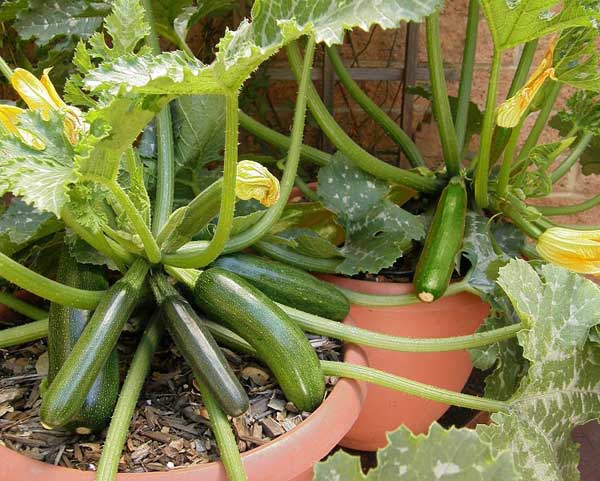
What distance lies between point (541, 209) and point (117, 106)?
84 cm

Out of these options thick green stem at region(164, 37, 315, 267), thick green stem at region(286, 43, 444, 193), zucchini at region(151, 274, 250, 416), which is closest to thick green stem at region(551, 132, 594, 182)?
thick green stem at region(286, 43, 444, 193)

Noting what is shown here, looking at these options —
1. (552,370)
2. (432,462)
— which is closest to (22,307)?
(432,462)

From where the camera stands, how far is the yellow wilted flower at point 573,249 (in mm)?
914

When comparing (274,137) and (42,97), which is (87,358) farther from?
(274,137)

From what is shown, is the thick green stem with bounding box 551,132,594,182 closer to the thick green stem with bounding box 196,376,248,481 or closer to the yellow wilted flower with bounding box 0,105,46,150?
the thick green stem with bounding box 196,376,248,481

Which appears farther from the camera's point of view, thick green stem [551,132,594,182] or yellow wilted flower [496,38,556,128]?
thick green stem [551,132,594,182]

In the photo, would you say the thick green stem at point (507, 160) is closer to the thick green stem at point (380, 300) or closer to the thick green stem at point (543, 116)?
the thick green stem at point (543, 116)

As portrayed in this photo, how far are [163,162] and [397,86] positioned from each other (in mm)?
697

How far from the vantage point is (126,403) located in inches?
29.4

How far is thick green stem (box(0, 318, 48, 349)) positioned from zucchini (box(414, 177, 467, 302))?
20.3 inches

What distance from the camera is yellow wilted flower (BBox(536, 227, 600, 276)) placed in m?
0.91

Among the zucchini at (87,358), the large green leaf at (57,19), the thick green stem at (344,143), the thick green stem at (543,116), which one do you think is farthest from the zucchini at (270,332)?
the thick green stem at (543,116)

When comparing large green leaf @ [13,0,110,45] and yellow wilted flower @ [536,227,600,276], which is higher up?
large green leaf @ [13,0,110,45]

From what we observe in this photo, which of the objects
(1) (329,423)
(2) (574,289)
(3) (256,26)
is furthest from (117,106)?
(2) (574,289)
